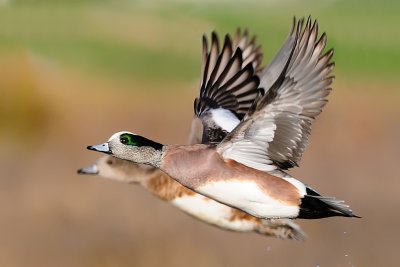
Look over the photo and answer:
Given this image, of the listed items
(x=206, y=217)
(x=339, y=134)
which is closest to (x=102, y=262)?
(x=206, y=217)

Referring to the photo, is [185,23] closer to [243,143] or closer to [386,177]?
[386,177]

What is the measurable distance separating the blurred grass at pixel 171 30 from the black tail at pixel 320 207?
2977 millimetres

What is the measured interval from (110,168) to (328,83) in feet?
5.80

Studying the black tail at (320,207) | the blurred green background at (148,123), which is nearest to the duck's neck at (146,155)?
the black tail at (320,207)

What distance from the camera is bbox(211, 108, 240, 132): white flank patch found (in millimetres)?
4474

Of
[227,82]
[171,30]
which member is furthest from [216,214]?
[171,30]

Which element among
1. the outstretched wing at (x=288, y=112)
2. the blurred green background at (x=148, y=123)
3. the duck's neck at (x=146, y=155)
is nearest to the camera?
the outstretched wing at (x=288, y=112)

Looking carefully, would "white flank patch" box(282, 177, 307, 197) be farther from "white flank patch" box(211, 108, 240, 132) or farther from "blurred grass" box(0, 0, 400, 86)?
"blurred grass" box(0, 0, 400, 86)

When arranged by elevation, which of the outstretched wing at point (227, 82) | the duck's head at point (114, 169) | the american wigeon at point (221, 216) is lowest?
the duck's head at point (114, 169)

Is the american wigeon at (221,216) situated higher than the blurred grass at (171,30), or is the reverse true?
the blurred grass at (171,30)

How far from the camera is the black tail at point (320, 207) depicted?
12.6 ft

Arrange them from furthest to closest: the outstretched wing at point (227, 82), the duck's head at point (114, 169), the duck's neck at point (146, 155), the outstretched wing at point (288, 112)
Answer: the duck's head at point (114, 169), the outstretched wing at point (227, 82), the duck's neck at point (146, 155), the outstretched wing at point (288, 112)

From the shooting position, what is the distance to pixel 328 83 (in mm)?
3883

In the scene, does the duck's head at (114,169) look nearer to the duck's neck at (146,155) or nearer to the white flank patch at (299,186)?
the duck's neck at (146,155)
